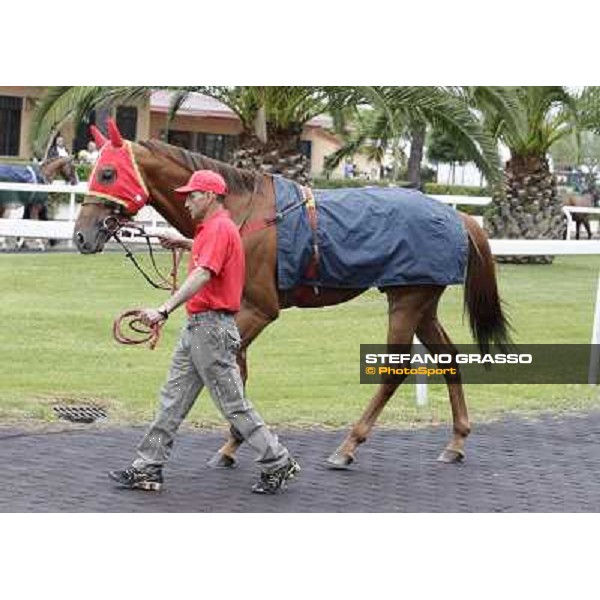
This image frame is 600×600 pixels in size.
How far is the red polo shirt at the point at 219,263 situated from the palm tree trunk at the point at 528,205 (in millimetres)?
16620

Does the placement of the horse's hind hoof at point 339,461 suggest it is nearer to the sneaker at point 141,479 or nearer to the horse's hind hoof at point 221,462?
the horse's hind hoof at point 221,462

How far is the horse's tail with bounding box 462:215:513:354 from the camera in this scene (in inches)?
326

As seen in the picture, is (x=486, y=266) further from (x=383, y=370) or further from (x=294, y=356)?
(x=294, y=356)

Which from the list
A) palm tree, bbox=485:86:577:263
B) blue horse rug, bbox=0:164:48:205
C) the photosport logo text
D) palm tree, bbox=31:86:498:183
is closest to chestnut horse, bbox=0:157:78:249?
blue horse rug, bbox=0:164:48:205

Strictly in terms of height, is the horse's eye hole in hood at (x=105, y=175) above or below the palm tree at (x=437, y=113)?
below

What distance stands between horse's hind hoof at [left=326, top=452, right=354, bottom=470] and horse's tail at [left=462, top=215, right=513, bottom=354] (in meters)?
1.36

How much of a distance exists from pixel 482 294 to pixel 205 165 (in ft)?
6.79

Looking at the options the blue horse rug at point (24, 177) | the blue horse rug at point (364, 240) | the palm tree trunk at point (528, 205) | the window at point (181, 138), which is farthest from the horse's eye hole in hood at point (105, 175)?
the window at point (181, 138)

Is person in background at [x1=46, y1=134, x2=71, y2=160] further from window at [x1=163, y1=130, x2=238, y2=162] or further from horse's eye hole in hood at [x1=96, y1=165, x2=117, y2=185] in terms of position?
horse's eye hole in hood at [x1=96, y1=165, x2=117, y2=185]

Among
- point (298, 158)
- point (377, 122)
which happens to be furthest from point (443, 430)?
point (377, 122)

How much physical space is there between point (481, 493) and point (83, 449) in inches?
97.0

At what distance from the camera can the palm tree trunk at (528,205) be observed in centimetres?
2300

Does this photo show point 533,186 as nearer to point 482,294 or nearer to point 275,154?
point 275,154

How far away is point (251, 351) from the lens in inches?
489
